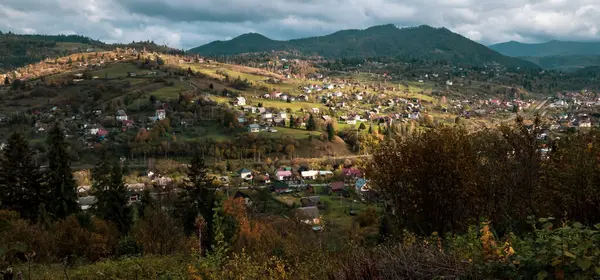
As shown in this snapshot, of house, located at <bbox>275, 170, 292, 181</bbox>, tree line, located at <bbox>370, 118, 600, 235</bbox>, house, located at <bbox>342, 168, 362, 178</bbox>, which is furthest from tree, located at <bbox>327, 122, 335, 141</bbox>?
tree line, located at <bbox>370, 118, 600, 235</bbox>


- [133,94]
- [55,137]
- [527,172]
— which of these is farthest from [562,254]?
[133,94]

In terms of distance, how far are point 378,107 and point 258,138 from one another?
161 feet

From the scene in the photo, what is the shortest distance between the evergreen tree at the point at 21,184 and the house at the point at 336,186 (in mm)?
34071

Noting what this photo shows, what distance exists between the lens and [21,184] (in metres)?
21.5

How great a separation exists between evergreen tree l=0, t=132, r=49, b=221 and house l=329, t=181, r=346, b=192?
3407cm

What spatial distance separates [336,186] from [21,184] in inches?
1410

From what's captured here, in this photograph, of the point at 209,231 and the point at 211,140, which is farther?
the point at 211,140

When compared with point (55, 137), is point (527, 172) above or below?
above

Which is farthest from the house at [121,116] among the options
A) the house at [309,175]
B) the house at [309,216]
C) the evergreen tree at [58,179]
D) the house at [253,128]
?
the evergreen tree at [58,179]

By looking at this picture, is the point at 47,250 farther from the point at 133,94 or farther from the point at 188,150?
the point at 133,94

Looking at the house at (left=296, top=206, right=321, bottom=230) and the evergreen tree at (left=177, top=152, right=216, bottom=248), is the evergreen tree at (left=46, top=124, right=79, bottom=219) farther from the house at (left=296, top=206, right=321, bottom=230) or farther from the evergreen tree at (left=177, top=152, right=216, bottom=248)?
the house at (left=296, top=206, right=321, bottom=230)

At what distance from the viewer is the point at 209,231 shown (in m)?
21.1

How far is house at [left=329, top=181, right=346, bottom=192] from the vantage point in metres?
49.8

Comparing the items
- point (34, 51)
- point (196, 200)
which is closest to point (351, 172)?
point (196, 200)
